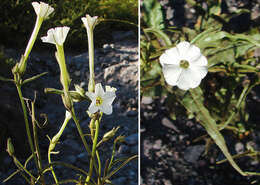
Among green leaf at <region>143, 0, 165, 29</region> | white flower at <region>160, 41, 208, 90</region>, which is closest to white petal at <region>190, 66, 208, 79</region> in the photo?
white flower at <region>160, 41, 208, 90</region>

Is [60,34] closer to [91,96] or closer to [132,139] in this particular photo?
[91,96]

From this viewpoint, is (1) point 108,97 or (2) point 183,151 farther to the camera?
(2) point 183,151

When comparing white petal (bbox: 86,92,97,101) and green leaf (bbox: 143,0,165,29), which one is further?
green leaf (bbox: 143,0,165,29)

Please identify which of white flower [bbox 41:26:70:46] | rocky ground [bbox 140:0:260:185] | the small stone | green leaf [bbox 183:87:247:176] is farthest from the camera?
rocky ground [bbox 140:0:260:185]

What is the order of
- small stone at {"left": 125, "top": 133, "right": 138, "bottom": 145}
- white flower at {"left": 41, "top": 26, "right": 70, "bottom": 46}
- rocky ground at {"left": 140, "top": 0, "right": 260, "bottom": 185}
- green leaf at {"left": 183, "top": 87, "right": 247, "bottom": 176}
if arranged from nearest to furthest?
white flower at {"left": 41, "top": 26, "right": 70, "bottom": 46} → green leaf at {"left": 183, "top": 87, "right": 247, "bottom": 176} → small stone at {"left": 125, "top": 133, "right": 138, "bottom": 145} → rocky ground at {"left": 140, "top": 0, "right": 260, "bottom": 185}

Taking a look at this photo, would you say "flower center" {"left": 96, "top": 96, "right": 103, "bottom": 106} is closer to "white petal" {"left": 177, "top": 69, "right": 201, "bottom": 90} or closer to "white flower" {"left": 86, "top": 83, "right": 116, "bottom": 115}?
"white flower" {"left": 86, "top": 83, "right": 116, "bottom": 115}

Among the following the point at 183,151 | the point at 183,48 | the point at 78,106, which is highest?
the point at 183,48

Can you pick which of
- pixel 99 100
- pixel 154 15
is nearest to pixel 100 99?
pixel 99 100

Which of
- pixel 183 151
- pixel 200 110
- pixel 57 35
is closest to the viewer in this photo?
pixel 57 35

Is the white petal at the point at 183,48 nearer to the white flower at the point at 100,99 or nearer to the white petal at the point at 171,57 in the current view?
the white petal at the point at 171,57
